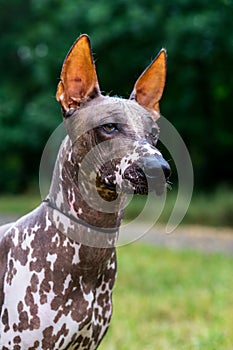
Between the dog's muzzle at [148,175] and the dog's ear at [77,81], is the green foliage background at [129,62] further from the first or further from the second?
the dog's muzzle at [148,175]

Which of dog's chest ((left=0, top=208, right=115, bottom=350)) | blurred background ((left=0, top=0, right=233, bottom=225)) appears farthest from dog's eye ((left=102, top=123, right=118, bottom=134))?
blurred background ((left=0, top=0, right=233, bottom=225))

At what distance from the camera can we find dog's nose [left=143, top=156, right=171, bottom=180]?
2139 mm

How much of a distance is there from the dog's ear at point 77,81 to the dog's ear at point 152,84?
0.26 metres

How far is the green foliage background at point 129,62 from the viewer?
15.9 m

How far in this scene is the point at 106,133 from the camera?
2.36m

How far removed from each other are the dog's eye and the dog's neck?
19cm

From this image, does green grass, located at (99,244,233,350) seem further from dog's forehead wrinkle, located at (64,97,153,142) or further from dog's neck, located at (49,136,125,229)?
dog's forehead wrinkle, located at (64,97,153,142)

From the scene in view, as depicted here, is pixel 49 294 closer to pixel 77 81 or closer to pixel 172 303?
pixel 77 81

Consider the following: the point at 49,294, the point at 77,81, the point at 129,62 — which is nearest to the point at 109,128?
the point at 77,81

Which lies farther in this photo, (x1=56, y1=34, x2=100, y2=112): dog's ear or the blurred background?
the blurred background

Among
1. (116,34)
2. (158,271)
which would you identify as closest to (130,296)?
(158,271)

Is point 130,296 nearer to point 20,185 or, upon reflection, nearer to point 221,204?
point 221,204

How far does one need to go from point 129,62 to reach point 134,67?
0.71ft

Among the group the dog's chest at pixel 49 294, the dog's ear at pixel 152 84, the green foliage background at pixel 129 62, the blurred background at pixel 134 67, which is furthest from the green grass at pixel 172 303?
the green foliage background at pixel 129 62
